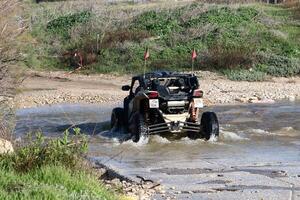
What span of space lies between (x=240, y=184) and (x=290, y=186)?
0.70m

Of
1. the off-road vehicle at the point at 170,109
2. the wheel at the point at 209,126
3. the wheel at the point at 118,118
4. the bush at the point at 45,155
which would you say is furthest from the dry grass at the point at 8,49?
the wheel at the point at 118,118

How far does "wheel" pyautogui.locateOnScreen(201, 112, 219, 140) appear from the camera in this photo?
16203 mm

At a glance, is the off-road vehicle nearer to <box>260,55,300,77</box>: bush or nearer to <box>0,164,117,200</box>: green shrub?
<box>0,164,117,200</box>: green shrub

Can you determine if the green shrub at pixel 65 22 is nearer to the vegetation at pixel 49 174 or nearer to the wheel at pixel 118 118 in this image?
the wheel at pixel 118 118

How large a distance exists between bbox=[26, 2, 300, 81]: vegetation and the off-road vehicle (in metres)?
15.9

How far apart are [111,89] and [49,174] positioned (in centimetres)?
2130

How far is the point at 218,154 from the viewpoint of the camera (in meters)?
14.7

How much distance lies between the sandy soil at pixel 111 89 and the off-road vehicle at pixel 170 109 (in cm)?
939

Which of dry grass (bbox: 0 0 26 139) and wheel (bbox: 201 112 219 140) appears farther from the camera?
wheel (bbox: 201 112 219 140)

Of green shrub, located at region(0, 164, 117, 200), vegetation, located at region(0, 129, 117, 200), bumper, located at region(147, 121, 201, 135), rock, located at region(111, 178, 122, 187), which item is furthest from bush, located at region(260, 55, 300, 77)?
green shrub, located at region(0, 164, 117, 200)

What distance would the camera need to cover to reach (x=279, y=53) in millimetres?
36625

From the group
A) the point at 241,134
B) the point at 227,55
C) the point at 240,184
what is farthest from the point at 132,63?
the point at 240,184

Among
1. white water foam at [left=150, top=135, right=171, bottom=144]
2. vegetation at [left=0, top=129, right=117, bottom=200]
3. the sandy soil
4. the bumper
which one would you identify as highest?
vegetation at [left=0, top=129, right=117, bottom=200]

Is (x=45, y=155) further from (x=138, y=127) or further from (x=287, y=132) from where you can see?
(x=287, y=132)
